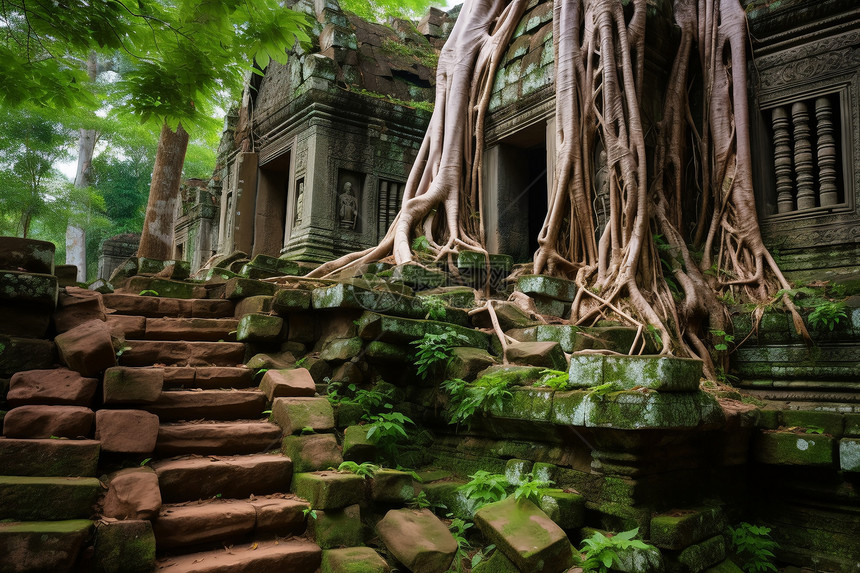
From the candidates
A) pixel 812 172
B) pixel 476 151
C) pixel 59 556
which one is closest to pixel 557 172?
pixel 476 151

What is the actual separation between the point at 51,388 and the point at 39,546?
3.49 ft

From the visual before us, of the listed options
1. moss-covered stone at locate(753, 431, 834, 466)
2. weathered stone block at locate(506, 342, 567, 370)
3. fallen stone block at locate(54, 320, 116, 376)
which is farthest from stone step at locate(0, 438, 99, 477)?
moss-covered stone at locate(753, 431, 834, 466)

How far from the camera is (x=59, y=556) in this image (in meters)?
2.21

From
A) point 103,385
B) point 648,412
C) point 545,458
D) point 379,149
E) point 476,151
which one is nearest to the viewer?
point 648,412

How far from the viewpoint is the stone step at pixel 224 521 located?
260 cm

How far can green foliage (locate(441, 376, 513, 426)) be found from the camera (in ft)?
11.2

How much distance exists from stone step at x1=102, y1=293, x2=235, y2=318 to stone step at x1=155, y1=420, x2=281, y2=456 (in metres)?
1.49

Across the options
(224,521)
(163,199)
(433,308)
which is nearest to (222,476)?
(224,521)

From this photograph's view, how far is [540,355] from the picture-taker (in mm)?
3740

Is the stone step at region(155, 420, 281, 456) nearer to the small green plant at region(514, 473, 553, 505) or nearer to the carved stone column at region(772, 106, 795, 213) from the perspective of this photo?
the small green plant at region(514, 473, 553, 505)

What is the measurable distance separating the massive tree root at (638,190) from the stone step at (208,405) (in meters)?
2.26

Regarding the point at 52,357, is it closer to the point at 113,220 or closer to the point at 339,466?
the point at 339,466

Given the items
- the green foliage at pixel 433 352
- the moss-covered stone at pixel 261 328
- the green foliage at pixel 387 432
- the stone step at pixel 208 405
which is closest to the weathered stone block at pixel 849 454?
the green foliage at pixel 433 352

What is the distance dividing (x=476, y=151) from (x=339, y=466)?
430 centimetres
